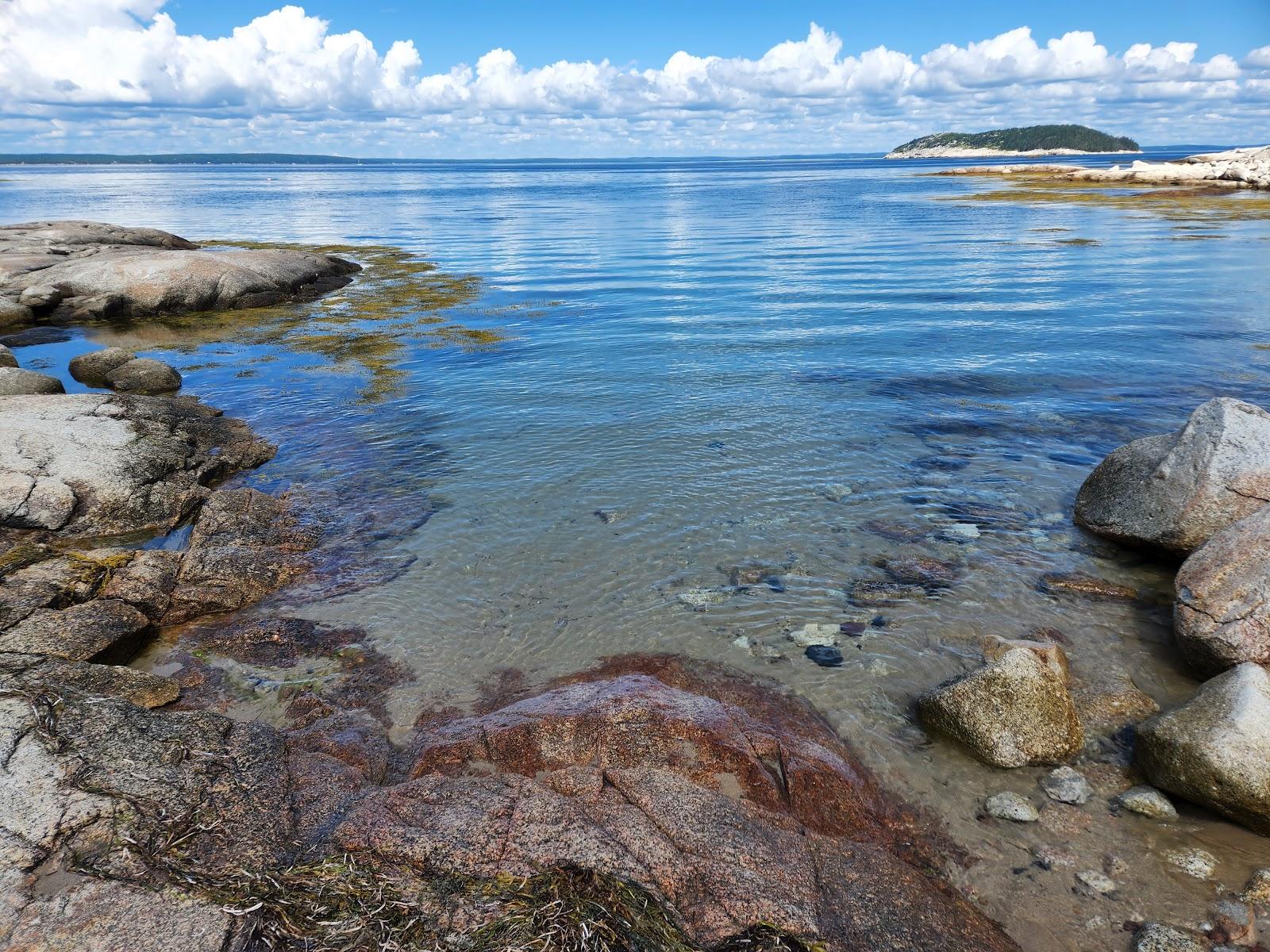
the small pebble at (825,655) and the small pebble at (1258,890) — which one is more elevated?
the small pebble at (1258,890)

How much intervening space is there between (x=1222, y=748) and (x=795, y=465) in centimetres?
795

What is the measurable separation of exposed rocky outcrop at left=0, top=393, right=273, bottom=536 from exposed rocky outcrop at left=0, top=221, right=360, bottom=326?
15611mm

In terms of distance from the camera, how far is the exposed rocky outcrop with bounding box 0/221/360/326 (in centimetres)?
2616

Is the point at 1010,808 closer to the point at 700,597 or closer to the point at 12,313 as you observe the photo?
the point at 700,597

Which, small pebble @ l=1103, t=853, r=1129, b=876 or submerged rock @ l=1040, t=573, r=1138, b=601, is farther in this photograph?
submerged rock @ l=1040, t=573, r=1138, b=601

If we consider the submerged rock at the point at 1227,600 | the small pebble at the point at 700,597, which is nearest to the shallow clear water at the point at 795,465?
the small pebble at the point at 700,597

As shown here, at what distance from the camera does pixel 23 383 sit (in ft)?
49.2

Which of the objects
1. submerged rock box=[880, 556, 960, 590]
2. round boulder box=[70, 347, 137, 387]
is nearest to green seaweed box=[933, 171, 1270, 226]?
submerged rock box=[880, 556, 960, 590]

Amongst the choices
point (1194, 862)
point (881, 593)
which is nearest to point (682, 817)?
point (1194, 862)

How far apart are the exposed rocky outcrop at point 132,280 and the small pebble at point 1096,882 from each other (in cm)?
3078

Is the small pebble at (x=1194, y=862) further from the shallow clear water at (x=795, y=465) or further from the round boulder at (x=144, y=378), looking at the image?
the round boulder at (x=144, y=378)

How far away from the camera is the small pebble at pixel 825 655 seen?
7980mm

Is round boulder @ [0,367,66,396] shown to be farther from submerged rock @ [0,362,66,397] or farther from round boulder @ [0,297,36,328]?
round boulder @ [0,297,36,328]

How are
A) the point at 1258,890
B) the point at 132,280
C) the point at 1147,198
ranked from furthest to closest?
the point at 1147,198 → the point at 132,280 → the point at 1258,890
